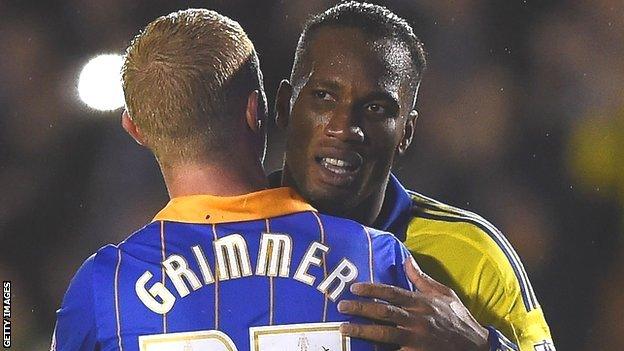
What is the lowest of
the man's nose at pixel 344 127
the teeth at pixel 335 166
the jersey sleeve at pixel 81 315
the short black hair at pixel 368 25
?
the jersey sleeve at pixel 81 315

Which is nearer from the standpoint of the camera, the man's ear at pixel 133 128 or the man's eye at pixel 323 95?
the man's ear at pixel 133 128

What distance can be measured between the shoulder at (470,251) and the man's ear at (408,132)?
0.08 metres

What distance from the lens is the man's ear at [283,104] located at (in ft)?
4.02

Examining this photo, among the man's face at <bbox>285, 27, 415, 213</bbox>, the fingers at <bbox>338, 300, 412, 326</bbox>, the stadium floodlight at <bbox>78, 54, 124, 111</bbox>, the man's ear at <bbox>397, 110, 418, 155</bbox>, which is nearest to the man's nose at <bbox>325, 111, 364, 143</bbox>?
the man's face at <bbox>285, 27, 415, 213</bbox>

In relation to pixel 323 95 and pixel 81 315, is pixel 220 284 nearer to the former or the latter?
pixel 81 315

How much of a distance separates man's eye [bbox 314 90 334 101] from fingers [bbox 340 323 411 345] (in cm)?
32

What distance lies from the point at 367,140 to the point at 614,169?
1.48ft

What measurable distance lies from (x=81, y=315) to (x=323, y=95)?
16.2 inches

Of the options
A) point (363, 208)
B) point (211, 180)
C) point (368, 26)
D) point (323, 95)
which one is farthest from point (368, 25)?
point (211, 180)

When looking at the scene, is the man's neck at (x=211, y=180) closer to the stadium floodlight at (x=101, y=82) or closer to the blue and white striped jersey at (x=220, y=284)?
the blue and white striped jersey at (x=220, y=284)

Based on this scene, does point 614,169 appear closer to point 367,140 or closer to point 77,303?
→ point 367,140

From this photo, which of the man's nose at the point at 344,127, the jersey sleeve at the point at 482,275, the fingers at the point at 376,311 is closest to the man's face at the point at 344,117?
the man's nose at the point at 344,127

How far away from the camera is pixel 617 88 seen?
4.54ft

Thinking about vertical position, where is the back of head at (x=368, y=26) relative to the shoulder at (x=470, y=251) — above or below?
above
